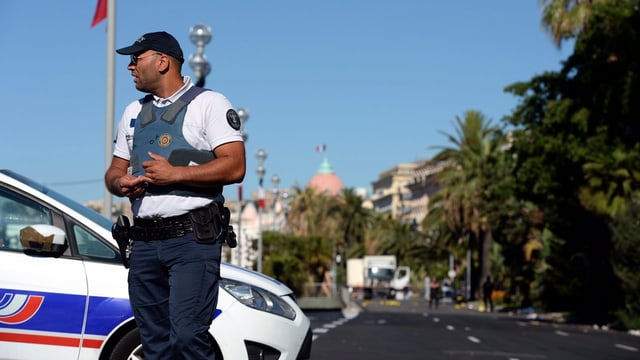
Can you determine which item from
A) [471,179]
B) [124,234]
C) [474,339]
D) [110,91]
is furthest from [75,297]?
[471,179]

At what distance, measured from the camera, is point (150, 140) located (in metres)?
5.63

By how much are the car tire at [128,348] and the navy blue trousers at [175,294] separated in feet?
6.35

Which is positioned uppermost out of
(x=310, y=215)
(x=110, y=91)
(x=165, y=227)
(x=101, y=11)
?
(x=101, y=11)

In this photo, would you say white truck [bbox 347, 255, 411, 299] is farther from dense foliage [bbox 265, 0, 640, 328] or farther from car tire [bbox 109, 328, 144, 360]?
car tire [bbox 109, 328, 144, 360]

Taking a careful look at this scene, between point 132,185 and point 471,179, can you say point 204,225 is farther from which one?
point 471,179

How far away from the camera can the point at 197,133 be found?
560 cm

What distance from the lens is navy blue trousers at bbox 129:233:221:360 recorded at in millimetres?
5348

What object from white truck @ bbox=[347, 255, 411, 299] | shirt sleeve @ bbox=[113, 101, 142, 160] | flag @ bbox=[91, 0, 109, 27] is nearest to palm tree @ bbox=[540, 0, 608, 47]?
flag @ bbox=[91, 0, 109, 27]

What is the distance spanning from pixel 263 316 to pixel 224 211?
7.74ft

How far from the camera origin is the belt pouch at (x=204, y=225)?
17.8 ft

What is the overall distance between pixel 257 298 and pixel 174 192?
2.56 meters

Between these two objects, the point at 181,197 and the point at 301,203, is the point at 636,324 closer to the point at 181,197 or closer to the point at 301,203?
the point at 181,197

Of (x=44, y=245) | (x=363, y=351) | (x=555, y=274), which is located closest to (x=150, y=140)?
(x=44, y=245)

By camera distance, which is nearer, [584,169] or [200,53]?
[200,53]
